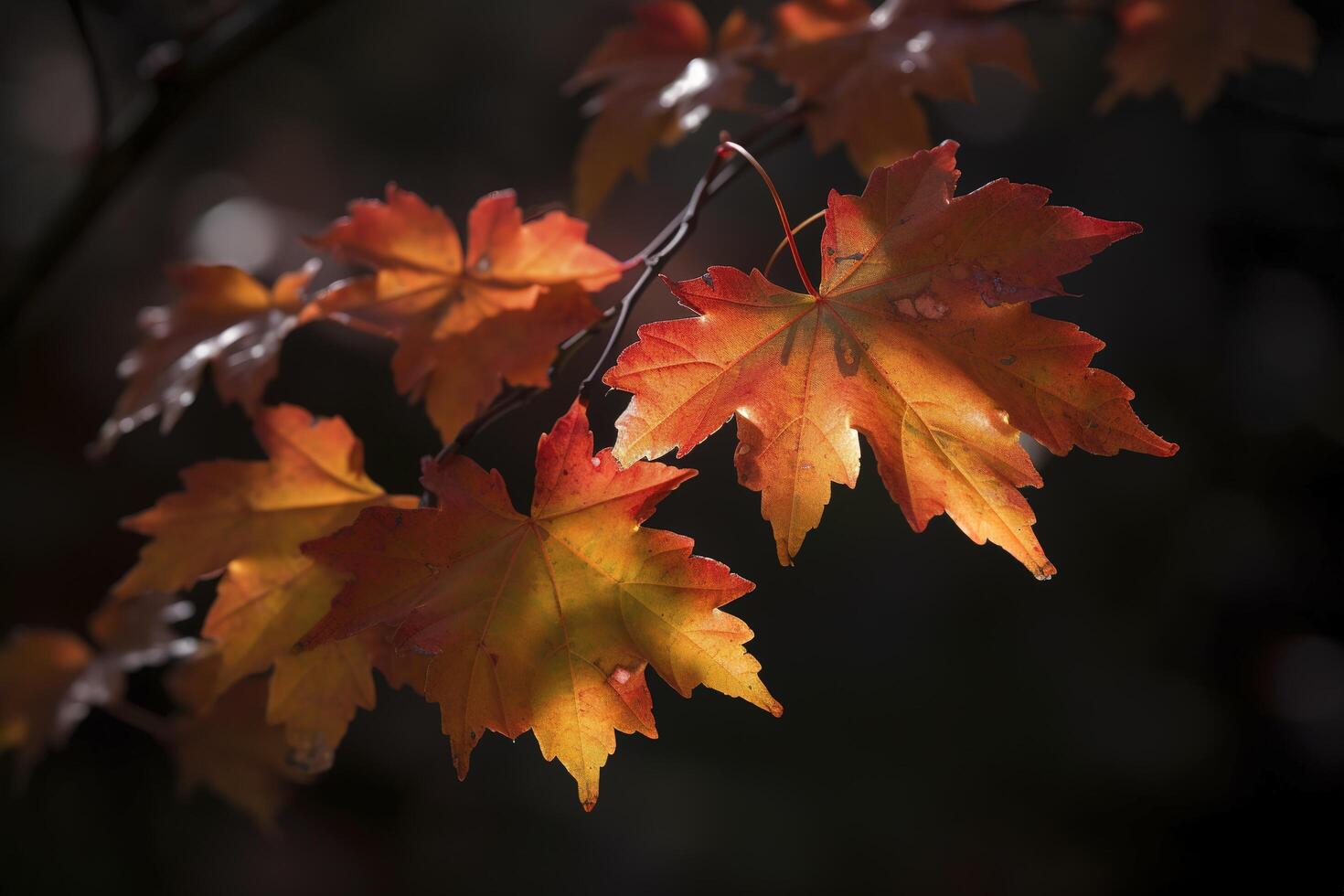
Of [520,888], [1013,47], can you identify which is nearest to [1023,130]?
[1013,47]

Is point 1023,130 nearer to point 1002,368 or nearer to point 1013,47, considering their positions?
point 1013,47

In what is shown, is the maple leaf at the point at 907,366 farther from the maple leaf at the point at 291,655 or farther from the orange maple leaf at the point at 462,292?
the maple leaf at the point at 291,655

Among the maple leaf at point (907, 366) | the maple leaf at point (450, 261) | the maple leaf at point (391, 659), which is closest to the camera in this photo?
the maple leaf at point (907, 366)

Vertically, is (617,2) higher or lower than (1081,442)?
lower

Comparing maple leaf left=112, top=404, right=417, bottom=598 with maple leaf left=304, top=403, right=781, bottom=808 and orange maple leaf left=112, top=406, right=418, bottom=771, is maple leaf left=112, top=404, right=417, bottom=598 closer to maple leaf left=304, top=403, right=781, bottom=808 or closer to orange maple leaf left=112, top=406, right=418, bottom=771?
orange maple leaf left=112, top=406, right=418, bottom=771

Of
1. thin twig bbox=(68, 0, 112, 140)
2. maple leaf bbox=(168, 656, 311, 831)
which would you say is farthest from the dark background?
maple leaf bbox=(168, 656, 311, 831)

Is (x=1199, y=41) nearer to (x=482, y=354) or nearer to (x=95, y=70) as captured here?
(x=482, y=354)

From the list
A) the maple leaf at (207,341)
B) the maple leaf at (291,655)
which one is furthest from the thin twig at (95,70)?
the maple leaf at (291,655)

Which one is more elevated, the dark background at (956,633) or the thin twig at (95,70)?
the thin twig at (95,70)
